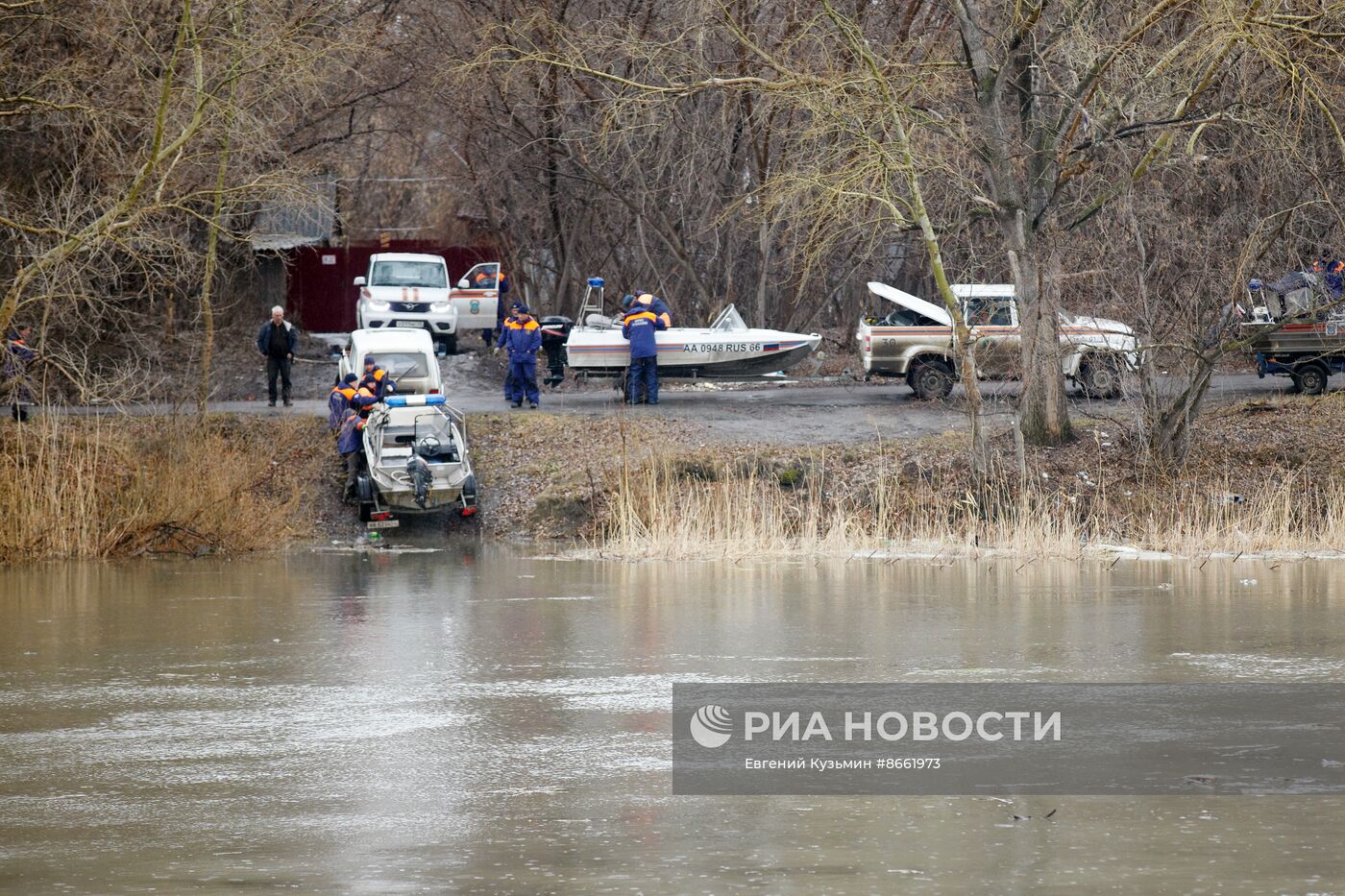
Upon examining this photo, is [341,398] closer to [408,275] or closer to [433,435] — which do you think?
[433,435]

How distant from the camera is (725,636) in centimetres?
1256

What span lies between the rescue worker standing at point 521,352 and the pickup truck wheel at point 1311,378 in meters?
12.5

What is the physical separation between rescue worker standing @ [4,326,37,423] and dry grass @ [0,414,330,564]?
0.42 m

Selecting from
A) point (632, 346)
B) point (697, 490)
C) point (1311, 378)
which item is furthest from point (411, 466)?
point (1311, 378)

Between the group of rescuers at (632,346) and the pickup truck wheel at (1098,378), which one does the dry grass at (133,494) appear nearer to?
the group of rescuers at (632,346)

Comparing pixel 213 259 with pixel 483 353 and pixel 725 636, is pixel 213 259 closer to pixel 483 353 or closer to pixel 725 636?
pixel 483 353

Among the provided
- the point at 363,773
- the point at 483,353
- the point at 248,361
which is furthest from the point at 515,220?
the point at 363,773

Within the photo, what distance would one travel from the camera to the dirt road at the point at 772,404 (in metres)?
24.8

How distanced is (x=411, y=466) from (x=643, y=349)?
6.32 meters

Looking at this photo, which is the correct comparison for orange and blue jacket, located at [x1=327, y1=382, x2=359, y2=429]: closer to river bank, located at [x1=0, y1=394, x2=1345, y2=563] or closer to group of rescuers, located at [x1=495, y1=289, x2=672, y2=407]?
river bank, located at [x1=0, y1=394, x2=1345, y2=563]

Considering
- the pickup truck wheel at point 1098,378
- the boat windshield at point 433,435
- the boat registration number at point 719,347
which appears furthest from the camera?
the boat registration number at point 719,347

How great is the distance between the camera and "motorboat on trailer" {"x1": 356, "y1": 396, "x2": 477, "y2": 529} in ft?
69.2

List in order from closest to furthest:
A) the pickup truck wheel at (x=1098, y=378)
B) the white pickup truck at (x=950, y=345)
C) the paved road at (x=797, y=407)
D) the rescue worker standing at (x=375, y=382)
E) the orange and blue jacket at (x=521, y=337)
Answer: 1. the rescue worker standing at (x=375, y=382)
2. the paved road at (x=797, y=407)
3. the white pickup truck at (x=950, y=345)
4. the pickup truck wheel at (x=1098, y=378)
5. the orange and blue jacket at (x=521, y=337)

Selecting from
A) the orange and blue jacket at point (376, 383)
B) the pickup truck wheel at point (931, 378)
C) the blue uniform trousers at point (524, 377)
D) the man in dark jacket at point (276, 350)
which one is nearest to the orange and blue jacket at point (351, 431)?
the orange and blue jacket at point (376, 383)
